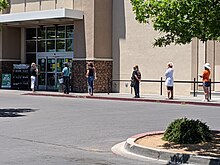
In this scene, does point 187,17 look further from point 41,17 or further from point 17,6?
point 17,6

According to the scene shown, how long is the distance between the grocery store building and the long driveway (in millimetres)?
7735

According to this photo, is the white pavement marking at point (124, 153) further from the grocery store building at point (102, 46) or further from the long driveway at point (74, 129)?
the grocery store building at point (102, 46)

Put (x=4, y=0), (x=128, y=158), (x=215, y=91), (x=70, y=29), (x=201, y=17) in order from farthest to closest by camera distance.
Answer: (x=70, y=29) < (x=215, y=91) < (x=4, y=0) < (x=128, y=158) < (x=201, y=17)

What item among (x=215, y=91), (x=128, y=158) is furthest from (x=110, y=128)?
(x=215, y=91)

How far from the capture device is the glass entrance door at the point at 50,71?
3331 cm

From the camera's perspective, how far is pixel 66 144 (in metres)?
11.0

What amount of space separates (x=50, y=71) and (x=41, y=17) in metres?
4.92

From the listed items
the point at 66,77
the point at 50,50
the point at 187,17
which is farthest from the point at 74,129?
the point at 50,50

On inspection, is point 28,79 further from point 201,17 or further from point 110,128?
point 201,17

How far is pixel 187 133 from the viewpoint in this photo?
1009 cm

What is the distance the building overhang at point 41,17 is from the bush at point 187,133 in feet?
65.0

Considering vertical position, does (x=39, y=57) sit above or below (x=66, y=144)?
above

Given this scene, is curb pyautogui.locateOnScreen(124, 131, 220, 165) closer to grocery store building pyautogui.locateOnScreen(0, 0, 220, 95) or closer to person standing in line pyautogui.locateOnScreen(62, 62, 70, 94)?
grocery store building pyautogui.locateOnScreen(0, 0, 220, 95)

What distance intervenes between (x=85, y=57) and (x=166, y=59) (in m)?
5.20
